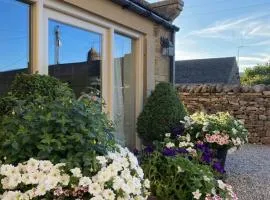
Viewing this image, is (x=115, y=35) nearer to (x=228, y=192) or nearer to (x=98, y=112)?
(x=98, y=112)

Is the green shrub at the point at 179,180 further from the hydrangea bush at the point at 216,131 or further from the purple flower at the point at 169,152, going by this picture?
the hydrangea bush at the point at 216,131

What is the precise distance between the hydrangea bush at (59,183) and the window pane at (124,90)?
9.32 feet

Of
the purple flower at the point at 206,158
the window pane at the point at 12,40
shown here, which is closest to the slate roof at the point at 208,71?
the purple flower at the point at 206,158

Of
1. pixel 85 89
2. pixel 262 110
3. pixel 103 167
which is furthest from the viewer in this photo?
pixel 262 110

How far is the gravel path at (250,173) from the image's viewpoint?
14.8ft

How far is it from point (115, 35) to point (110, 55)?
1.27 feet

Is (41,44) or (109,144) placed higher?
(41,44)

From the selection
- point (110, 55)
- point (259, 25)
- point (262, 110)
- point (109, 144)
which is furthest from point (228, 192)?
point (259, 25)

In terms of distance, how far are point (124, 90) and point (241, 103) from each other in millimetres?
5467

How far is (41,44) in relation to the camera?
369 cm

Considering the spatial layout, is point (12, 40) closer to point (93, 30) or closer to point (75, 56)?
point (75, 56)

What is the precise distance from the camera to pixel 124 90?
5.25 m

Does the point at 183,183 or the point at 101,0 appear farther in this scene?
the point at 101,0

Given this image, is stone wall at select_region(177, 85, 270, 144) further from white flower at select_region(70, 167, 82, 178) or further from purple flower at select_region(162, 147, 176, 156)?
white flower at select_region(70, 167, 82, 178)
